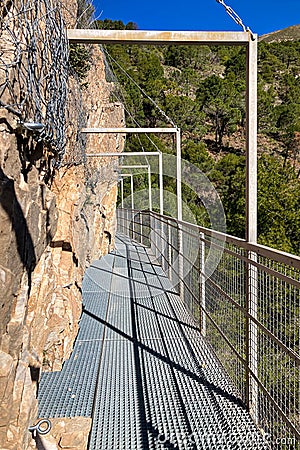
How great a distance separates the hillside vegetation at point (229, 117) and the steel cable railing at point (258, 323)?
11.3m

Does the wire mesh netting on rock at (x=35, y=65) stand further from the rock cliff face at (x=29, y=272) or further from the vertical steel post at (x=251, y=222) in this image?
the vertical steel post at (x=251, y=222)

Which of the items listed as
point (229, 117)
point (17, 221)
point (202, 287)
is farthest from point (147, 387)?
point (229, 117)

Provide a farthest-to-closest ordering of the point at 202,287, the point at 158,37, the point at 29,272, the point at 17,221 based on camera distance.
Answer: the point at 202,287 → the point at 158,37 → the point at 29,272 → the point at 17,221

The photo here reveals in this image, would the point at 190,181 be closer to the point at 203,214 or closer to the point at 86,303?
the point at 203,214

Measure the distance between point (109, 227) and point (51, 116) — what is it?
696cm

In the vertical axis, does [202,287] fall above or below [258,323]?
below

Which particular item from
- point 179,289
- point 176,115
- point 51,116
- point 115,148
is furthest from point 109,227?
point 176,115

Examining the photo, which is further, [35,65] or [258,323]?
[258,323]

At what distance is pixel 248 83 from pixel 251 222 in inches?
31.1

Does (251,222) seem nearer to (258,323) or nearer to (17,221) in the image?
(258,323)

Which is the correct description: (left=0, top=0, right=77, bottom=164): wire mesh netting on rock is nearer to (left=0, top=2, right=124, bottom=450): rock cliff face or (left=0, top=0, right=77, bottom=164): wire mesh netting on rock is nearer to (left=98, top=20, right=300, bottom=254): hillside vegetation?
(left=0, top=2, right=124, bottom=450): rock cliff face

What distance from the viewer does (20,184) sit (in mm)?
1589

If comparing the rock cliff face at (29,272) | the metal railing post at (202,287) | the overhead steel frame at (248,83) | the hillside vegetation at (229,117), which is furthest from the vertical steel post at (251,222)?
the hillside vegetation at (229,117)

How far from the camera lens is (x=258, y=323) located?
210 centimetres
